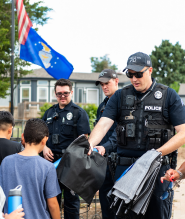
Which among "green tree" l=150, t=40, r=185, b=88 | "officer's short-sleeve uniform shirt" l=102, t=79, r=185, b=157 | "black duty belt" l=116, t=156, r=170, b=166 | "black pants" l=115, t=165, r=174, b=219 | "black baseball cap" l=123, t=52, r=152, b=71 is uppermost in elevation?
"green tree" l=150, t=40, r=185, b=88

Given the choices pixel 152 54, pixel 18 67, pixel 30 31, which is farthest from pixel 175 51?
pixel 30 31

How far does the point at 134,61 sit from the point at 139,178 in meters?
1.42

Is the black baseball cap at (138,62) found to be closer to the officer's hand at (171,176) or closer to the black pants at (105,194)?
the officer's hand at (171,176)

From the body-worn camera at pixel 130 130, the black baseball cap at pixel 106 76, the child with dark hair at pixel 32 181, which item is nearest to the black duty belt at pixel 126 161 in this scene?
the body-worn camera at pixel 130 130

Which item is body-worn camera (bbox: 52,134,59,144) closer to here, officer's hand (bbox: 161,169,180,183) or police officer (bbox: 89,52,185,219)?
police officer (bbox: 89,52,185,219)

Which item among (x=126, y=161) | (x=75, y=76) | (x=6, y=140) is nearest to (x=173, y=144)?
(x=126, y=161)

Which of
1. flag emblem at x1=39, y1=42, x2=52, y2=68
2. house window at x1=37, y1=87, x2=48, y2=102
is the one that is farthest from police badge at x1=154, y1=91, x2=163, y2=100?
house window at x1=37, y1=87, x2=48, y2=102

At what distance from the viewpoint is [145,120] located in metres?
3.14

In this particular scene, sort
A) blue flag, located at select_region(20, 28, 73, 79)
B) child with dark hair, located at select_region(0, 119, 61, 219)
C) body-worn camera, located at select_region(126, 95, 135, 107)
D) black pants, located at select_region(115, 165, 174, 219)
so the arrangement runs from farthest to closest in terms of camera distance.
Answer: blue flag, located at select_region(20, 28, 73, 79) < body-worn camera, located at select_region(126, 95, 135, 107) < black pants, located at select_region(115, 165, 174, 219) < child with dark hair, located at select_region(0, 119, 61, 219)

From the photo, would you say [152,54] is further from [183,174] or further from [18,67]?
[183,174]

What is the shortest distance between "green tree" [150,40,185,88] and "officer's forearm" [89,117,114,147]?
1856 inches

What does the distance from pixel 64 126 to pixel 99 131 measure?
1.09 metres

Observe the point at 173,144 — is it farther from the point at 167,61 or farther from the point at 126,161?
A: the point at 167,61

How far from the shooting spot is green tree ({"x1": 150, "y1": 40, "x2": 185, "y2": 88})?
49.3m
